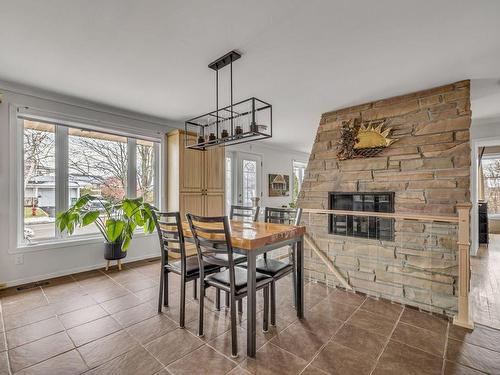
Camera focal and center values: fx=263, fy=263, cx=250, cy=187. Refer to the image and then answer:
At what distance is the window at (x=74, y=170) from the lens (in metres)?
3.41

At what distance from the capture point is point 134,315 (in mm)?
2516

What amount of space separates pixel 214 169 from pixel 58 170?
2351mm

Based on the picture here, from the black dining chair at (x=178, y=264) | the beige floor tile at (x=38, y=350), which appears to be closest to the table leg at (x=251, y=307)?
the black dining chair at (x=178, y=264)

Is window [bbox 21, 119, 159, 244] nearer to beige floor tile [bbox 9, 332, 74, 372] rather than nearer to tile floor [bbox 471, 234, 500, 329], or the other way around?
beige floor tile [bbox 9, 332, 74, 372]

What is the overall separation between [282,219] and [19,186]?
324 cm

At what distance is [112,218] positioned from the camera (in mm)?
3723

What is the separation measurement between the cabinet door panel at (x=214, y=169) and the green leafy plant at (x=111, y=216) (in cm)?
131

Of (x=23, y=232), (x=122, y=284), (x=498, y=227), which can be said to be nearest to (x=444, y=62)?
(x=122, y=284)

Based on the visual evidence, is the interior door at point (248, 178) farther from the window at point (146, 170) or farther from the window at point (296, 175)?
the window at point (146, 170)

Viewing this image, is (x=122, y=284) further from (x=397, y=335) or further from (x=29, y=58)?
(x=397, y=335)

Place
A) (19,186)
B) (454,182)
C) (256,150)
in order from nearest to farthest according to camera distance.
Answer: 1. (454,182)
2. (19,186)
3. (256,150)

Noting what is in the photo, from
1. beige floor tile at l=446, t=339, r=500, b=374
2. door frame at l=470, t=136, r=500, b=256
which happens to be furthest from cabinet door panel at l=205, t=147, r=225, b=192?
door frame at l=470, t=136, r=500, b=256

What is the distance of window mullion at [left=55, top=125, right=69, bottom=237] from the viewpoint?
3.59 meters

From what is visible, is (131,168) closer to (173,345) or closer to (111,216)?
(111,216)
